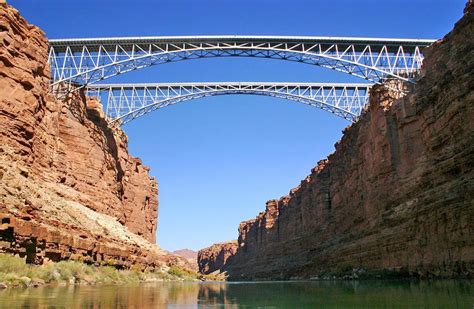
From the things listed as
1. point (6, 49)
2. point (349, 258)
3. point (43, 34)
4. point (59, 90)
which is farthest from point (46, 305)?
point (349, 258)

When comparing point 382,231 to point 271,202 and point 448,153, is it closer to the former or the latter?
point 448,153

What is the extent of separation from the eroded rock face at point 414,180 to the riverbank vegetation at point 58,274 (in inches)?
616

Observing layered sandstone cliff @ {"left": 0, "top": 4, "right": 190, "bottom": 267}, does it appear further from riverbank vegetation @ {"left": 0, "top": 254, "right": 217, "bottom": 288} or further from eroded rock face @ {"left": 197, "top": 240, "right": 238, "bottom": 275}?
eroded rock face @ {"left": 197, "top": 240, "right": 238, "bottom": 275}

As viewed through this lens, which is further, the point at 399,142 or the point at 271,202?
the point at 271,202

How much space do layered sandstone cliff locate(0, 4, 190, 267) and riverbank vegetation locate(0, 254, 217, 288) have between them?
22.6 inches

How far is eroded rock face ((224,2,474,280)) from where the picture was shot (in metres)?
20.5

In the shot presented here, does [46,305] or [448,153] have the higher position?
[448,153]

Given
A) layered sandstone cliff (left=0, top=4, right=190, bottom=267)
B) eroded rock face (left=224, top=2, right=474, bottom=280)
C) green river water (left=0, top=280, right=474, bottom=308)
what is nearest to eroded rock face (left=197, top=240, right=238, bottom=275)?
eroded rock face (left=224, top=2, right=474, bottom=280)

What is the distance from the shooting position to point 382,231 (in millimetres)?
30031

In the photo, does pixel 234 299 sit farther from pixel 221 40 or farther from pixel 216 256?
pixel 216 256

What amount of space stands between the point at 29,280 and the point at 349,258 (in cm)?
2840

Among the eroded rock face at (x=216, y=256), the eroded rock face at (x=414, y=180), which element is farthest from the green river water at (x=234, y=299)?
the eroded rock face at (x=216, y=256)

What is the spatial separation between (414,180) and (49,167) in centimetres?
2327

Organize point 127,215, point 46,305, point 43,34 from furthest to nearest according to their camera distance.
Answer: point 127,215
point 43,34
point 46,305
